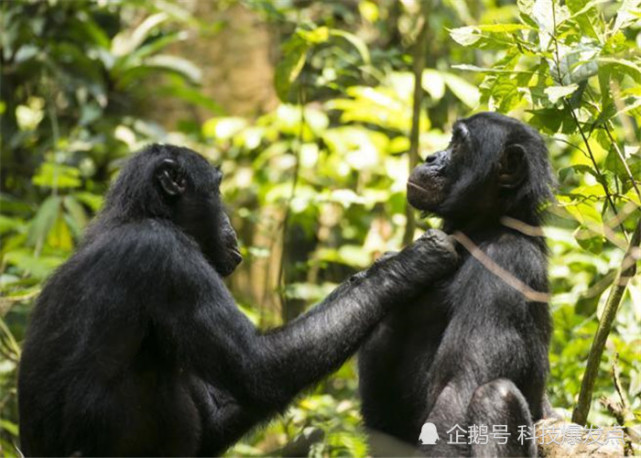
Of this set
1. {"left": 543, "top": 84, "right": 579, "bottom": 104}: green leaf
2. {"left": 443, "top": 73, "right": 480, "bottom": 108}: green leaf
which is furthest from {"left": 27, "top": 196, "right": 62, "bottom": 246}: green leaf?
{"left": 543, "top": 84, "right": 579, "bottom": 104}: green leaf

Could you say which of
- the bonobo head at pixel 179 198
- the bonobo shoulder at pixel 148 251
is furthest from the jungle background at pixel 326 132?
the bonobo shoulder at pixel 148 251

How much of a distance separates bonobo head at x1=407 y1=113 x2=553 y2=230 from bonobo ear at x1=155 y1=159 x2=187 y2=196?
1.31 meters

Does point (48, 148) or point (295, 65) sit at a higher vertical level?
point (295, 65)

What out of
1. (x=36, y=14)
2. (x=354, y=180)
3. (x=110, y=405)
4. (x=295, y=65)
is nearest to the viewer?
(x=110, y=405)

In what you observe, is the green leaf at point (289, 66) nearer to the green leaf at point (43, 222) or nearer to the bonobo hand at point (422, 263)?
the green leaf at point (43, 222)

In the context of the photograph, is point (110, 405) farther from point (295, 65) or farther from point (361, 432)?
point (295, 65)

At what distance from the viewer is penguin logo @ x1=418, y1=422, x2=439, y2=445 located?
→ 5.02 metres

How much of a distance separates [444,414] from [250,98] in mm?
8093

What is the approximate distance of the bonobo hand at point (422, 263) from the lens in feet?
17.6

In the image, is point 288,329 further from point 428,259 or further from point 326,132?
point 326,132

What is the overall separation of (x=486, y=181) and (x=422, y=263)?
0.64 m

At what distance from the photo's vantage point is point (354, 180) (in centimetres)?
1034

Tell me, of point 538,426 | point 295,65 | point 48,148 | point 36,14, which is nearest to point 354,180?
point 295,65

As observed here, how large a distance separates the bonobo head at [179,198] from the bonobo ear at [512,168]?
160cm
